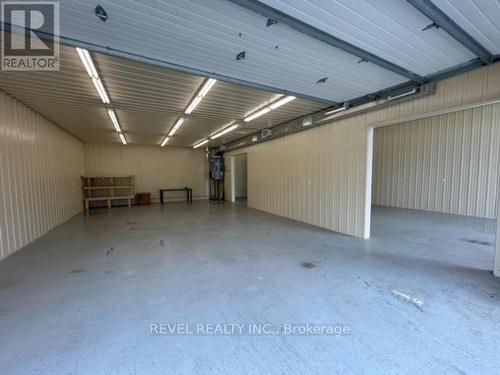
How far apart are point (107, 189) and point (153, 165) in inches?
96.7

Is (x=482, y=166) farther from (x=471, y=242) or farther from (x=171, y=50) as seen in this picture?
(x=171, y=50)

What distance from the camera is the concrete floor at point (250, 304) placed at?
1.68 metres

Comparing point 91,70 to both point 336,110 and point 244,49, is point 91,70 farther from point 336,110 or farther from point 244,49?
point 336,110

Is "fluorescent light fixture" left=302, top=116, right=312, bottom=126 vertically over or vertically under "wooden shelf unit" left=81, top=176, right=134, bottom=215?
over

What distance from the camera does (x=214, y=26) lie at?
2326 millimetres

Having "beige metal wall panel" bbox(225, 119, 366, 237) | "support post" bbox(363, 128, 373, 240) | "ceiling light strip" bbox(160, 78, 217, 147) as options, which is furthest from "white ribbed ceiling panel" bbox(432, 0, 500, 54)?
"ceiling light strip" bbox(160, 78, 217, 147)

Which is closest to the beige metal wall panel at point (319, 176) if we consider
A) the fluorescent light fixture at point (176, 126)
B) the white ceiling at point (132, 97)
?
the white ceiling at point (132, 97)

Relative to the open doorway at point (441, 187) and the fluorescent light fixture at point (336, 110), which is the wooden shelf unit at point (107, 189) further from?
the open doorway at point (441, 187)

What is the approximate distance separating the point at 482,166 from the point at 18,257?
11.8m

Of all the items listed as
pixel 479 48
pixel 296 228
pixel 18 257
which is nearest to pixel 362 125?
pixel 479 48

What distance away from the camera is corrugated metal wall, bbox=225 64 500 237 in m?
3.26

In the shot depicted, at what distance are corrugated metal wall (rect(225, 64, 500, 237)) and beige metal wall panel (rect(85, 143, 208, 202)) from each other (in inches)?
227

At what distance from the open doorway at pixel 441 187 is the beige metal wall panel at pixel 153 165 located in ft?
30.6
